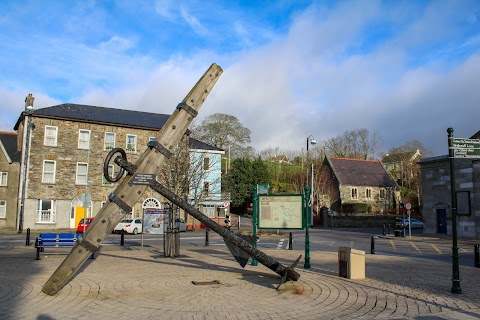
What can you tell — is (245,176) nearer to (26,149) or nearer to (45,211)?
(45,211)

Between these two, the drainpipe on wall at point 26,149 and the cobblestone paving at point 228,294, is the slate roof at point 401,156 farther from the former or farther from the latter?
the cobblestone paving at point 228,294

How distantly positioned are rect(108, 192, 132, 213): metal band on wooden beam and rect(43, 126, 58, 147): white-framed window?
110 feet

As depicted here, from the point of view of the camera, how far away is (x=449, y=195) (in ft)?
110

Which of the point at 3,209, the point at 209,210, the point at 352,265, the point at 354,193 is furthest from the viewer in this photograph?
the point at 354,193

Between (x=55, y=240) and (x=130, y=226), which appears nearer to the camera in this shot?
(x=55, y=240)

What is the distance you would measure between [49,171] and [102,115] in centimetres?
750

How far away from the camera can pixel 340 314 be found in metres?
7.11

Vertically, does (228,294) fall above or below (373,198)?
below

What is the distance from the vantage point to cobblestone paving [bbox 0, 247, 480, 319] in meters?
7.07

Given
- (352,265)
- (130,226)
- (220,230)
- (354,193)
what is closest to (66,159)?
(130,226)

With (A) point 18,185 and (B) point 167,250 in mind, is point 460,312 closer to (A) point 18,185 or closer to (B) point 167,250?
(B) point 167,250

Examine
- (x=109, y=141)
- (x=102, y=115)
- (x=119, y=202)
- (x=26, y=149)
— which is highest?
(x=102, y=115)

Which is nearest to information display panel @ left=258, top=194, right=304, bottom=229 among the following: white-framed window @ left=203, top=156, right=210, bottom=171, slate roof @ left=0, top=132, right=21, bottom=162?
white-framed window @ left=203, top=156, right=210, bottom=171

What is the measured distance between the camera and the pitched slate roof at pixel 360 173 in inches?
2451
